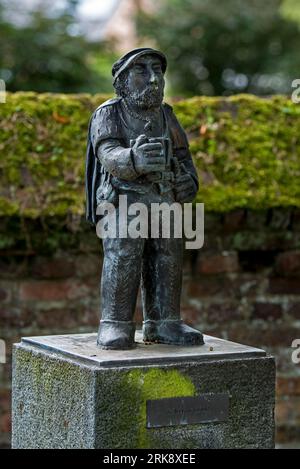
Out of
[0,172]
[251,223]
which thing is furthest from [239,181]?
[0,172]

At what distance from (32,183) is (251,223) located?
4.14ft

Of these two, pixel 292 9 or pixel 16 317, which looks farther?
pixel 292 9

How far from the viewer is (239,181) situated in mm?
4926

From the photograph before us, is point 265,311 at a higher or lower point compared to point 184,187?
lower

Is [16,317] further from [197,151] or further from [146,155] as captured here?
[146,155]

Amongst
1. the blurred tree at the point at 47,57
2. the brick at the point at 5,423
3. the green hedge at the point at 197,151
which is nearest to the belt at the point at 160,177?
the green hedge at the point at 197,151

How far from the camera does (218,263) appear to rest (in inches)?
200

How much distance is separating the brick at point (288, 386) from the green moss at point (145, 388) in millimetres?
2097

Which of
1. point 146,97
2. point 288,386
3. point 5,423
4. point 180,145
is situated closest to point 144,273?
point 180,145

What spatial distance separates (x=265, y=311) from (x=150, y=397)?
2169mm

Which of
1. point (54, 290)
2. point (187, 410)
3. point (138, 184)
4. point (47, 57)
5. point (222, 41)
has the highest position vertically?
point (222, 41)

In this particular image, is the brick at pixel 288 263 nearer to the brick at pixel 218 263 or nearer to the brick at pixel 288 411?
the brick at pixel 218 263

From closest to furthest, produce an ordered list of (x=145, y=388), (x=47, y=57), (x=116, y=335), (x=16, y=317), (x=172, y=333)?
(x=145, y=388) → (x=116, y=335) → (x=172, y=333) → (x=16, y=317) → (x=47, y=57)

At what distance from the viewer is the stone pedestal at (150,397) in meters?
3.04
